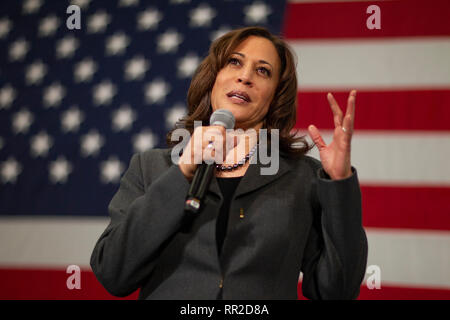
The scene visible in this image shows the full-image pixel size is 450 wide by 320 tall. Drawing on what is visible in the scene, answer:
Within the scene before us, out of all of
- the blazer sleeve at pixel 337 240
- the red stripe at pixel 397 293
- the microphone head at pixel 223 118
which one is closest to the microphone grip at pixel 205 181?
the microphone head at pixel 223 118

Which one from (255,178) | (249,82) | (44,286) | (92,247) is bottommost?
(44,286)

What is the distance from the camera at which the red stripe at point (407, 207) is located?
153 centimetres

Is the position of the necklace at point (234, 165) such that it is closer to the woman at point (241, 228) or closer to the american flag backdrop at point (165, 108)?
the woman at point (241, 228)

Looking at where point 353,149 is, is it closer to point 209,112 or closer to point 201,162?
point 209,112

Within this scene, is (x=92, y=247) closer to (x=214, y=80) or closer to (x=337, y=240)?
(x=214, y=80)

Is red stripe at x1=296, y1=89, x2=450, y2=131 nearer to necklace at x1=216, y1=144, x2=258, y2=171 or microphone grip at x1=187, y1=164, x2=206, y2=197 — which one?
necklace at x1=216, y1=144, x2=258, y2=171

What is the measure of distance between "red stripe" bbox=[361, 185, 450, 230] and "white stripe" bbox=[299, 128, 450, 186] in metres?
0.03

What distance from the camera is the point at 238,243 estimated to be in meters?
0.88

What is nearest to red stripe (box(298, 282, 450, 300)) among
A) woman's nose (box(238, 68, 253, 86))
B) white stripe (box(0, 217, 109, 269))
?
woman's nose (box(238, 68, 253, 86))

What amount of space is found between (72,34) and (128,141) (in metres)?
0.63

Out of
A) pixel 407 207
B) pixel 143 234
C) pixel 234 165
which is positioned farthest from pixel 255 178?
pixel 407 207

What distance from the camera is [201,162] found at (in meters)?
0.80

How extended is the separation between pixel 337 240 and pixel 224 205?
0.88 feet
